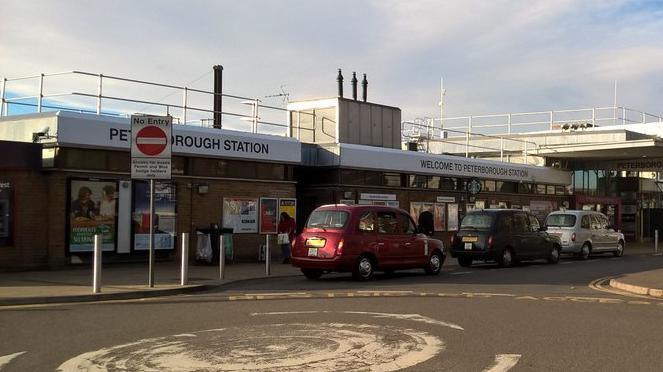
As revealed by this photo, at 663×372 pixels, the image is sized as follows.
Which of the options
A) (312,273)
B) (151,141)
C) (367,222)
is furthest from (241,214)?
(151,141)

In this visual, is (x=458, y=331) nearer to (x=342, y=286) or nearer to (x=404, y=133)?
(x=342, y=286)

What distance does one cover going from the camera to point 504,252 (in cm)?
2123

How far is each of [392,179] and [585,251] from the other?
7520mm

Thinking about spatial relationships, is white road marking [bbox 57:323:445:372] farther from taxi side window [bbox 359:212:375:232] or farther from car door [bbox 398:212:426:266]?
car door [bbox 398:212:426:266]

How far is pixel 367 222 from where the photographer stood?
16.8m

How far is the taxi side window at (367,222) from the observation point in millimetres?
16625

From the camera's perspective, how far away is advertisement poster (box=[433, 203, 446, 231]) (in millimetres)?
29000

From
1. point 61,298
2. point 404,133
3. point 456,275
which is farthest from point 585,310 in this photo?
point 404,133

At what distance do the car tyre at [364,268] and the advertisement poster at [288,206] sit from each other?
6852 millimetres

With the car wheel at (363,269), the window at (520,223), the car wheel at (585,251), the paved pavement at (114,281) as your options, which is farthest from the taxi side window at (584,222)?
the car wheel at (363,269)

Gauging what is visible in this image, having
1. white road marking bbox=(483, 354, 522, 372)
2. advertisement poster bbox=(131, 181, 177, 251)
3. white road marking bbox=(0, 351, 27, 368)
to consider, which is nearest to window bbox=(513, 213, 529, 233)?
advertisement poster bbox=(131, 181, 177, 251)

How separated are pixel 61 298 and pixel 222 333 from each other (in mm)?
4753

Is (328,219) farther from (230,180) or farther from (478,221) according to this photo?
(478,221)

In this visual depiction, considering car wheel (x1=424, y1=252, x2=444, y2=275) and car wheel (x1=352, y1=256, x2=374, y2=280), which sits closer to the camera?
car wheel (x1=352, y1=256, x2=374, y2=280)
